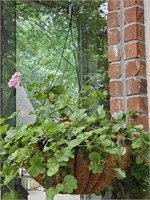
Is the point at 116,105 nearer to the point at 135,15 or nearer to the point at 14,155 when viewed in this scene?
the point at 135,15

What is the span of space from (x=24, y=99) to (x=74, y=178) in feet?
2.33

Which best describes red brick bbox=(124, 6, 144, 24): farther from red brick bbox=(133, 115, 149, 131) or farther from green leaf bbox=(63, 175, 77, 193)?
green leaf bbox=(63, 175, 77, 193)

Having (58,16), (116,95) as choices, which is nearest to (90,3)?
(58,16)

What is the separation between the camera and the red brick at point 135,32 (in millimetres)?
1555

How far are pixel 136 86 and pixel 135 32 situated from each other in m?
0.23

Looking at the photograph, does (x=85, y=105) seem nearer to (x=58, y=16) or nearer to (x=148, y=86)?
(x=148, y=86)

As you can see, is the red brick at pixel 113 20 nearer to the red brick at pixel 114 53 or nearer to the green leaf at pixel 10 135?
the red brick at pixel 114 53

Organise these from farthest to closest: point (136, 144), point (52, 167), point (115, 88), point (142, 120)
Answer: point (115, 88), point (142, 120), point (136, 144), point (52, 167)

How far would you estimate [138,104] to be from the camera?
59.7 inches

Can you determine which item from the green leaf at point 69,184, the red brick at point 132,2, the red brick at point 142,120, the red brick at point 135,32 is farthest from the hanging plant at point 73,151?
the red brick at point 132,2

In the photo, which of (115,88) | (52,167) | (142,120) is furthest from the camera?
(115,88)

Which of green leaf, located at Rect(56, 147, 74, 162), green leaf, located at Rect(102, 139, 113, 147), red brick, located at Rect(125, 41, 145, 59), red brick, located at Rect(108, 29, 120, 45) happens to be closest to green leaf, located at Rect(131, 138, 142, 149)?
green leaf, located at Rect(102, 139, 113, 147)

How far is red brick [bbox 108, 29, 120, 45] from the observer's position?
1631mm

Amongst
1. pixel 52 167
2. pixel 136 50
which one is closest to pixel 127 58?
pixel 136 50
